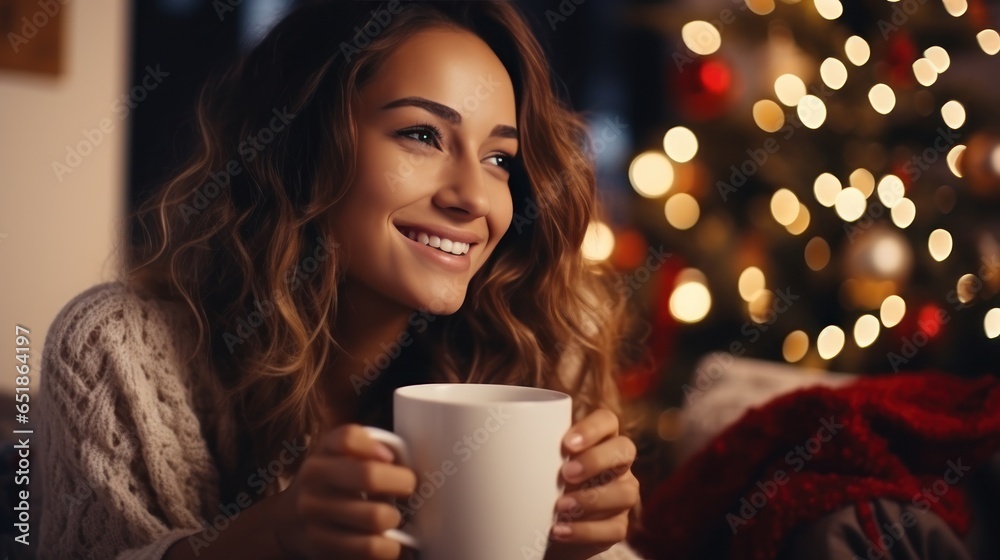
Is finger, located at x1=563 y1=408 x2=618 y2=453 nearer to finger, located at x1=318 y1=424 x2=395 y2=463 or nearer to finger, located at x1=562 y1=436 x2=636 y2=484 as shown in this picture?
finger, located at x1=562 y1=436 x2=636 y2=484

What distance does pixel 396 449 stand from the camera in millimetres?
521

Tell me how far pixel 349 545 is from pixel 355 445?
0.07 meters

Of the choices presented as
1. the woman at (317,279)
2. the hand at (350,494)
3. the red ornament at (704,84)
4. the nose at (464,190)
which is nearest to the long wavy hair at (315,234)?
the woman at (317,279)

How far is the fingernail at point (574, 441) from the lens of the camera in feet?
1.80

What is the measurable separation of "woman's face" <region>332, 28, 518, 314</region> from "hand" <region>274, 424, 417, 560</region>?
11.7 inches

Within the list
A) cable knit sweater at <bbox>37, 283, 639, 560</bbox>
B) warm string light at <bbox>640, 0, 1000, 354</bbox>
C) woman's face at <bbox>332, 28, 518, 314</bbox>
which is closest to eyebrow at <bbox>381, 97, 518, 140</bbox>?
woman's face at <bbox>332, 28, 518, 314</bbox>

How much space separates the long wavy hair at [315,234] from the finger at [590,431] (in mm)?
349

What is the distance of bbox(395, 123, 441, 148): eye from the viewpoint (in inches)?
32.1

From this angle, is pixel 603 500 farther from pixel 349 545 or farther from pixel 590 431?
pixel 349 545

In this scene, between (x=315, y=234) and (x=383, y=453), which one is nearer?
(x=383, y=453)

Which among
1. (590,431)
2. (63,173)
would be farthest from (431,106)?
(63,173)

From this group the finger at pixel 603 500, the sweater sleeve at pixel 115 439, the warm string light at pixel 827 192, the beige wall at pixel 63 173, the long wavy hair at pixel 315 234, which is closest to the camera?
the finger at pixel 603 500

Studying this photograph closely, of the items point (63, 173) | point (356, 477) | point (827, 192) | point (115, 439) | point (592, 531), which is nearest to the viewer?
point (356, 477)

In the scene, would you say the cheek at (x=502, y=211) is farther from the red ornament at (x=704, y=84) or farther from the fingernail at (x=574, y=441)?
the red ornament at (x=704, y=84)
